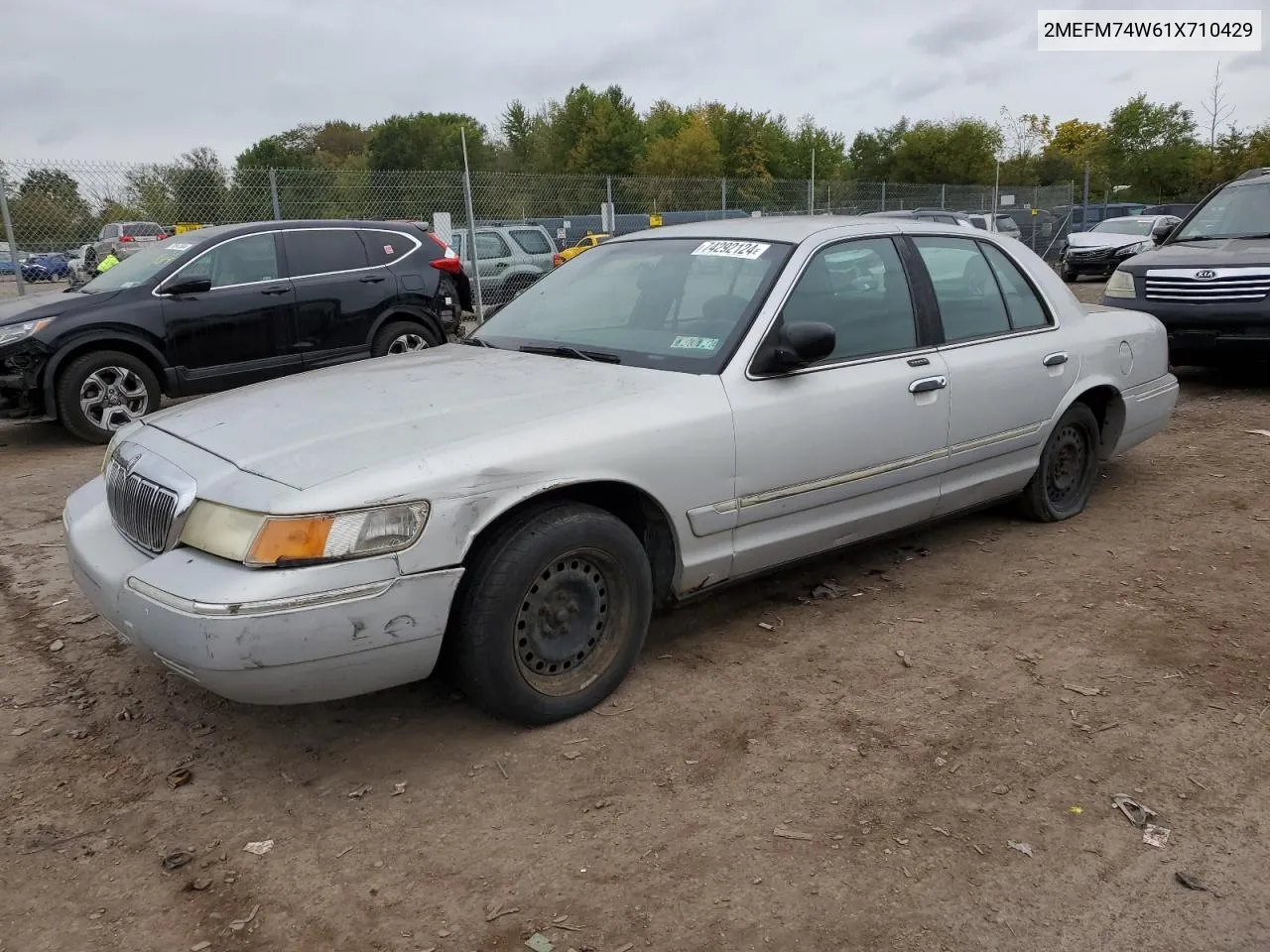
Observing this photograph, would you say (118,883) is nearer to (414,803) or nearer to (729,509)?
(414,803)

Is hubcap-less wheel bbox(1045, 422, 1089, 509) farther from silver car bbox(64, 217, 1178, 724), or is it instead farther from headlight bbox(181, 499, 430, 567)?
headlight bbox(181, 499, 430, 567)

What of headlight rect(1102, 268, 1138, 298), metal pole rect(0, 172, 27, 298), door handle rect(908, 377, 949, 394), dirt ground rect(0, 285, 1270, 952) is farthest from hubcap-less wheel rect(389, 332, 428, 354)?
headlight rect(1102, 268, 1138, 298)

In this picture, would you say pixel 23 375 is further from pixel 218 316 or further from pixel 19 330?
pixel 218 316

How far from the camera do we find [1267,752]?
306cm

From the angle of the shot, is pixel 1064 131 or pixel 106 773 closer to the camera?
pixel 106 773

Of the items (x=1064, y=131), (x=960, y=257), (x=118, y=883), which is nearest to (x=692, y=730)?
(x=118, y=883)

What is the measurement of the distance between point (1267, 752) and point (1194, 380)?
7448mm

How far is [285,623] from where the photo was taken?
265cm

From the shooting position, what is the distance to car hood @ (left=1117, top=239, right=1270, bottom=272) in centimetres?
822

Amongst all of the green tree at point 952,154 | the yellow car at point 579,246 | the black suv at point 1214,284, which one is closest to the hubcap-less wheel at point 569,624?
the black suv at point 1214,284

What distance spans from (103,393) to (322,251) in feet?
7.25

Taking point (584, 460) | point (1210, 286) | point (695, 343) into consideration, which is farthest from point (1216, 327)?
point (584, 460)

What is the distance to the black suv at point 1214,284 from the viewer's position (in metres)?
8.14

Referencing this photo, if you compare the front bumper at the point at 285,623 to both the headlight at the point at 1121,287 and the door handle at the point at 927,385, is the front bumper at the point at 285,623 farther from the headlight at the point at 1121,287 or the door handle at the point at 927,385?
the headlight at the point at 1121,287
